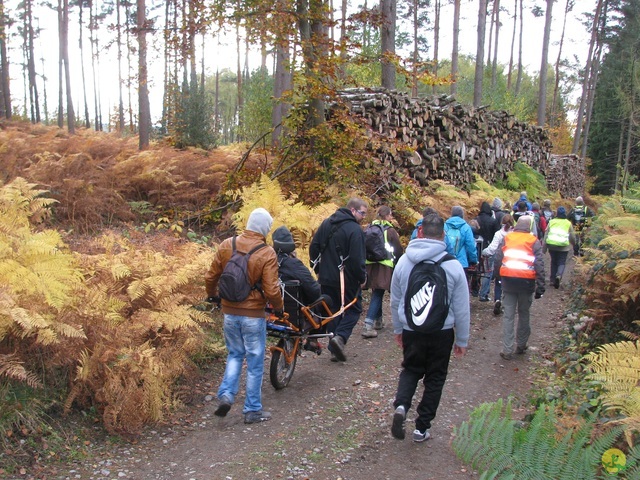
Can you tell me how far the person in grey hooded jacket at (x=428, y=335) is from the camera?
15.8ft

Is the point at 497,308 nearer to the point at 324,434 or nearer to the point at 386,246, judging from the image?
the point at 386,246

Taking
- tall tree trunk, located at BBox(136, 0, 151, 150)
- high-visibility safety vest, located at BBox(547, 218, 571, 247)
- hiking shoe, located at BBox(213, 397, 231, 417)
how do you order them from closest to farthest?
hiking shoe, located at BBox(213, 397, 231, 417), high-visibility safety vest, located at BBox(547, 218, 571, 247), tall tree trunk, located at BBox(136, 0, 151, 150)

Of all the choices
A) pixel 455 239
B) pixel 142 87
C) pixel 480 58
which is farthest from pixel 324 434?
pixel 480 58

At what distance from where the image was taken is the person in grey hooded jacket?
482 centimetres

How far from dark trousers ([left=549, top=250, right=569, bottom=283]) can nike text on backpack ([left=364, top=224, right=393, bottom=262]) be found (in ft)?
18.9

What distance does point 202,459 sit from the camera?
4801 mm

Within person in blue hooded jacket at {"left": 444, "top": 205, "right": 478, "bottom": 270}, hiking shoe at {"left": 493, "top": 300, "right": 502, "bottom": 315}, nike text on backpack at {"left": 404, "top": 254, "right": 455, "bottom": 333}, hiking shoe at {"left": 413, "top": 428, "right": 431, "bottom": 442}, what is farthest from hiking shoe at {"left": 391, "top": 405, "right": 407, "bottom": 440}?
hiking shoe at {"left": 493, "top": 300, "right": 502, "bottom": 315}

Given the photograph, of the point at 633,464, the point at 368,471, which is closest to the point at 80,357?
the point at 368,471

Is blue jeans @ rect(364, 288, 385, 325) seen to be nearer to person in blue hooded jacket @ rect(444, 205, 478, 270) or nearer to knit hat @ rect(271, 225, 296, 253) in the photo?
person in blue hooded jacket @ rect(444, 205, 478, 270)

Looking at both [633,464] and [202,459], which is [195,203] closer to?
[202,459]

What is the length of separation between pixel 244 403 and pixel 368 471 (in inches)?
68.2

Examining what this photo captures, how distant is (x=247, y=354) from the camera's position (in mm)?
5473

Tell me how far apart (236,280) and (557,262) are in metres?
9.35

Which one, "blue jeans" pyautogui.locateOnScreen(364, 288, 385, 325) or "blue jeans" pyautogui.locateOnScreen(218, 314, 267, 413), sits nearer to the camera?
"blue jeans" pyautogui.locateOnScreen(218, 314, 267, 413)
